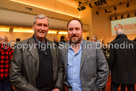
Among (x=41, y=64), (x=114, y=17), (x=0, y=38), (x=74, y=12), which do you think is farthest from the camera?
(x=114, y=17)

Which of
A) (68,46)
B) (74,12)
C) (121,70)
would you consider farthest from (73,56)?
(74,12)

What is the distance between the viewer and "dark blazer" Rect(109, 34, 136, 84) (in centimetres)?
225

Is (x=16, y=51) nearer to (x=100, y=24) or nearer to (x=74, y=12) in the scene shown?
(x=74, y=12)

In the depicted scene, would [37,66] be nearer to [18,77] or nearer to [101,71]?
[18,77]

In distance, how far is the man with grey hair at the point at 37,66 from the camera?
1.14m

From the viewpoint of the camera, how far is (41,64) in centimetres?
123

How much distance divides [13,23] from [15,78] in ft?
13.6

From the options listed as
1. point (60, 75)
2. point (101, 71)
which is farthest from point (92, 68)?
point (60, 75)

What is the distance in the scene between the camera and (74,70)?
1387 millimetres

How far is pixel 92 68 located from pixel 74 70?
0.23 meters

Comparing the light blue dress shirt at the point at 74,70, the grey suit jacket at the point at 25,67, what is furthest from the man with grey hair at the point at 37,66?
the light blue dress shirt at the point at 74,70

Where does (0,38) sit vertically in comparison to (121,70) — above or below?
above

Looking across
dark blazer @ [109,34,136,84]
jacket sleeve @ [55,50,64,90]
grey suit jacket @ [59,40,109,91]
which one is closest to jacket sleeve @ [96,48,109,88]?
grey suit jacket @ [59,40,109,91]

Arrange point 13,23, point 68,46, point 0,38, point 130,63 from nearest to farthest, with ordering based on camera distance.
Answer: point 68,46
point 130,63
point 0,38
point 13,23
